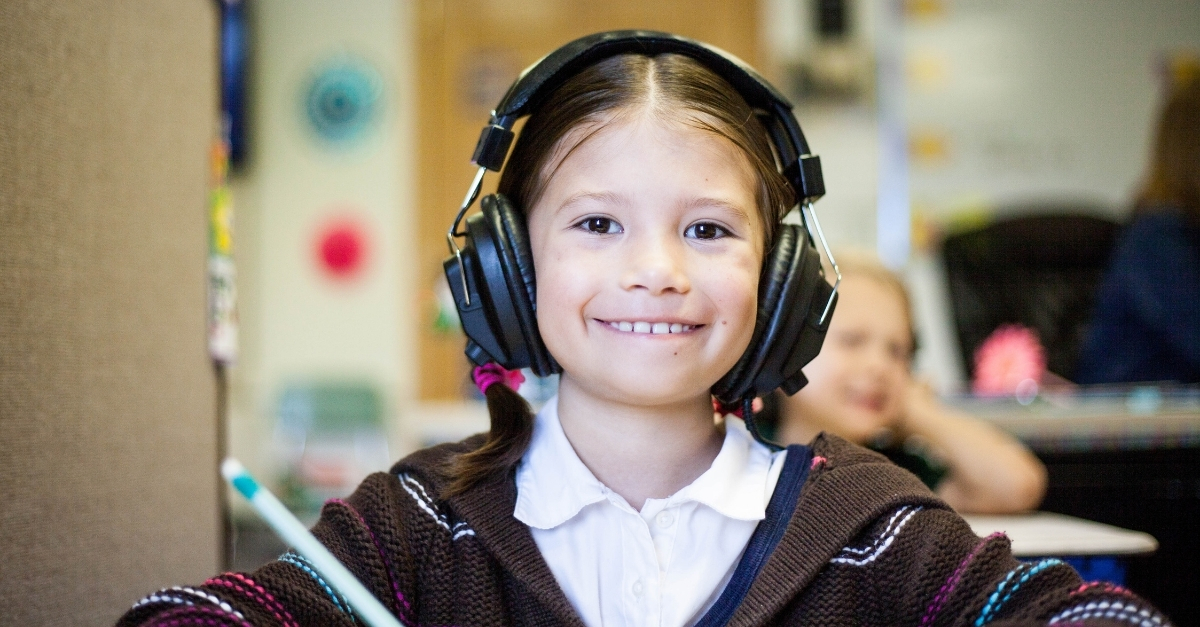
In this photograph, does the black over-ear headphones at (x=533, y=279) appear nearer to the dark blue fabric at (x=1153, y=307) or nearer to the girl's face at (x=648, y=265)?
the girl's face at (x=648, y=265)

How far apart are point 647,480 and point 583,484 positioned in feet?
0.22

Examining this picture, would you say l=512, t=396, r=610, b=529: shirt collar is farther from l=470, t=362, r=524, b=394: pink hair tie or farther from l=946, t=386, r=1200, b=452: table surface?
l=946, t=386, r=1200, b=452: table surface

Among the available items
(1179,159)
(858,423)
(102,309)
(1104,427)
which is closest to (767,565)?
(102,309)

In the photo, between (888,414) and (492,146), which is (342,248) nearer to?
(888,414)

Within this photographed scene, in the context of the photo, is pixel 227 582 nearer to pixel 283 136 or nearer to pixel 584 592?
pixel 584 592

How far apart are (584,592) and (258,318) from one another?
4.14 metres

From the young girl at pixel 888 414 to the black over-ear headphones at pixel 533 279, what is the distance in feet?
2.37

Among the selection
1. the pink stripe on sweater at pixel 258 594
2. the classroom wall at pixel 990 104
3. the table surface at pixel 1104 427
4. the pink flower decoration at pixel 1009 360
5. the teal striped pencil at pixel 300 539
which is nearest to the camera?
the teal striped pencil at pixel 300 539

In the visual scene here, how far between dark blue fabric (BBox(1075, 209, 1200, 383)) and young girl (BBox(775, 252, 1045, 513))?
3.39ft

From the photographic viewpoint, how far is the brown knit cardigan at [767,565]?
→ 747 mm

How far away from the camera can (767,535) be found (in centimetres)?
86

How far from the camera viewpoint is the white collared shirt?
2.72 feet

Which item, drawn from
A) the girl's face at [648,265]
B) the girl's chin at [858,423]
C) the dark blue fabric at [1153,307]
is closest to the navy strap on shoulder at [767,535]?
the girl's face at [648,265]

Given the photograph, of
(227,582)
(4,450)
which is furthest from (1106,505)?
(4,450)
